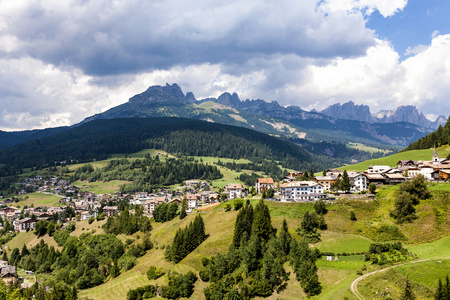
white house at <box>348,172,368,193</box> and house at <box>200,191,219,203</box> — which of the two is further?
house at <box>200,191,219,203</box>

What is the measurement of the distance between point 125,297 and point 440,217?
7657 cm

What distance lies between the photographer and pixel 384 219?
7675cm

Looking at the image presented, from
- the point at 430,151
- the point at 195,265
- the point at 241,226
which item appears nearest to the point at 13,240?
the point at 195,265

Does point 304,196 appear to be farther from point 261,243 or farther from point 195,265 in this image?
point 195,265

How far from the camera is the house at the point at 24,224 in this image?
17455 cm

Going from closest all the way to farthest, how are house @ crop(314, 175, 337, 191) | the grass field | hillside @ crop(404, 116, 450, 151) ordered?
the grass field → house @ crop(314, 175, 337, 191) → hillside @ crop(404, 116, 450, 151)

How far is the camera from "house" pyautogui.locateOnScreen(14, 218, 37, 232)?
174550mm

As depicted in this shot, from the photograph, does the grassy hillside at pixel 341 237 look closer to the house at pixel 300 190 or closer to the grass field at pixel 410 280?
the grass field at pixel 410 280

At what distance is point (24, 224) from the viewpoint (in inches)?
6983

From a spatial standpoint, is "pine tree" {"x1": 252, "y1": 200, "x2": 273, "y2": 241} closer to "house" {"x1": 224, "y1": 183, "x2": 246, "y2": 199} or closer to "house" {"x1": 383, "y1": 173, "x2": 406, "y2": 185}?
"house" {"x1": 383, "y1": 173, "x2": 406, "y2": 185}

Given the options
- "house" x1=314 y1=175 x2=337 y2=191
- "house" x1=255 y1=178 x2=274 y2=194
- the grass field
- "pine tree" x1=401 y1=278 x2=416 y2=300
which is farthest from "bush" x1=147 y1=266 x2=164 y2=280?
"house" x1=255 y1=178 x2=274 y2=194

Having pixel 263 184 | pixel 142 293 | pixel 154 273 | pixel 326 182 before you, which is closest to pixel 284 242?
pixel 154 273

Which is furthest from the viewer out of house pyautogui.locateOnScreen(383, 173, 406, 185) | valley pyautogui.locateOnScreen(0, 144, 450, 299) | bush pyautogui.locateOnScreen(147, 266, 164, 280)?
house pyautogui.locateOnScreen(383, 173, 406, 185)

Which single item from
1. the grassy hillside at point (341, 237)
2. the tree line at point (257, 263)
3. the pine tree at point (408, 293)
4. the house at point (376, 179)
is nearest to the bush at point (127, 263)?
the grassy hillside at point (341, 237)
